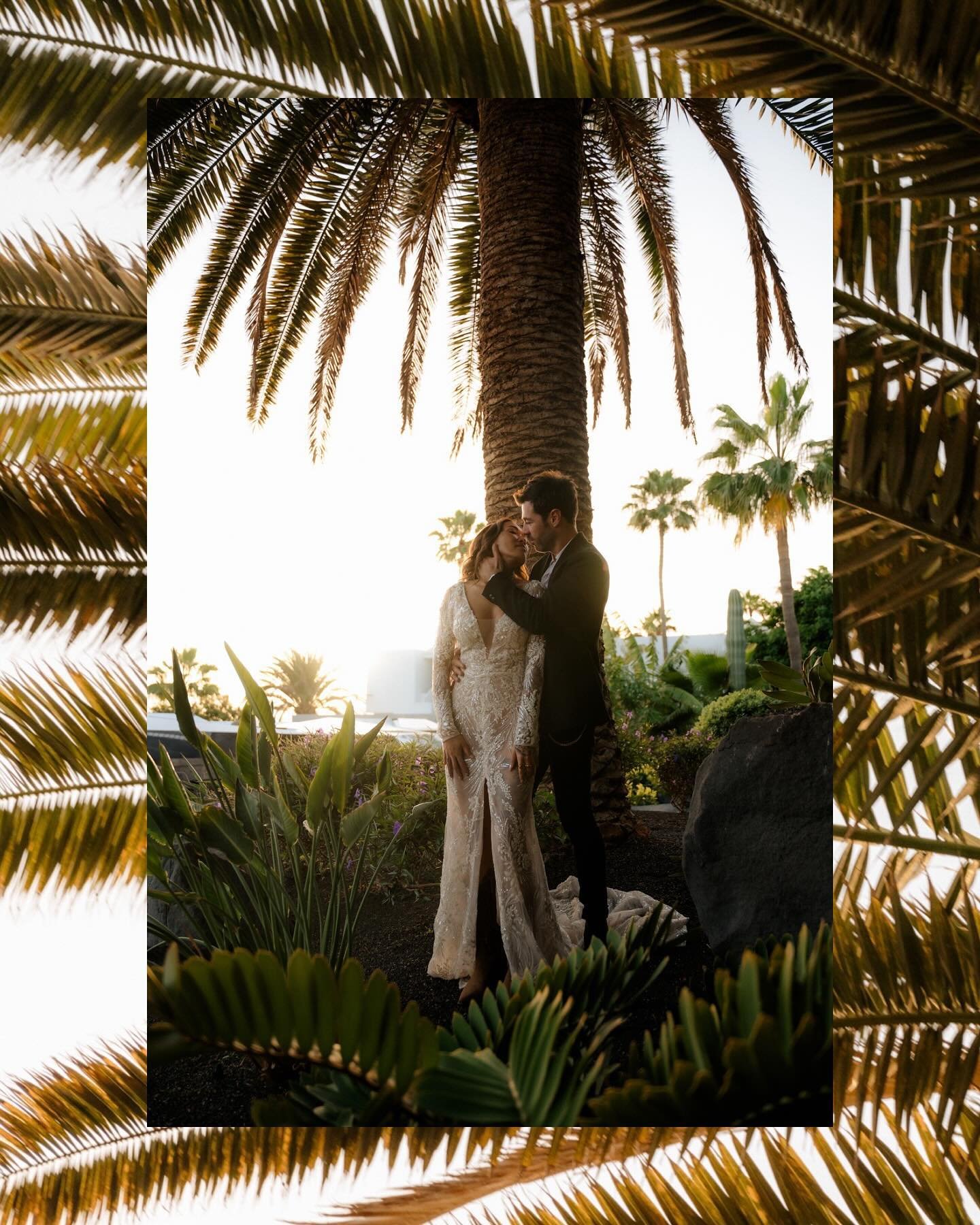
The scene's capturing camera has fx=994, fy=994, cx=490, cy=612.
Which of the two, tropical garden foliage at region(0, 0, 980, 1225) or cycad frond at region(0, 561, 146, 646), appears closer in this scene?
tropical garden foliage at region(0, 0, 980, 1225)

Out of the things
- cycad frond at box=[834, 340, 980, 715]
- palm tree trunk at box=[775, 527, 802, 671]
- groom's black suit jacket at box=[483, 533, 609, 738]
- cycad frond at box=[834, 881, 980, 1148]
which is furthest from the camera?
groom's black suit jacket at box=[483, 533, 609, 738]

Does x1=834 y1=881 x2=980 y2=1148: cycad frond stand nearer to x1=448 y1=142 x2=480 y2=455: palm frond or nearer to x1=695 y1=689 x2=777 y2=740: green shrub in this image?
x1=695 y1=689 x2=777 y2=740: green shrub

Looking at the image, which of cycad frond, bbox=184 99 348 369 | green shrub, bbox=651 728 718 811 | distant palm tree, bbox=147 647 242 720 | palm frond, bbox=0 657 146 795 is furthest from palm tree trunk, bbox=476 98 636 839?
palm frond, bbox=0 657 146 795

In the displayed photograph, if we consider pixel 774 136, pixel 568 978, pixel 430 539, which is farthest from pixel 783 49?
pixel 568 978

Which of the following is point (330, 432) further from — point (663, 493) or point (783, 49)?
point (783, 49)

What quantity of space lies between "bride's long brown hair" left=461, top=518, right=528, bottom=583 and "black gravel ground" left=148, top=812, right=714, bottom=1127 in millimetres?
716

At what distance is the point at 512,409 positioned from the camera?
8.73 ft

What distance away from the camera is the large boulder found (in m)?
2.54

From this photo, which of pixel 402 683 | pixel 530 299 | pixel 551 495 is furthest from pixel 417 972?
pixel 530 299

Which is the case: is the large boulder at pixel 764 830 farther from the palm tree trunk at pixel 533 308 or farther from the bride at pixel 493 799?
the palm tree trunk at pixel 533 308

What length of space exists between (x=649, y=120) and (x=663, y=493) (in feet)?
3.31

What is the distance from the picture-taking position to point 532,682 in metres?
2.62

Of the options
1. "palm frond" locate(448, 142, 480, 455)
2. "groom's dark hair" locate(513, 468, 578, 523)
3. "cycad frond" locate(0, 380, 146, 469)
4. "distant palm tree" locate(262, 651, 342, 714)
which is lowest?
"distant palm tree" locate(262, 651, 342, 714)

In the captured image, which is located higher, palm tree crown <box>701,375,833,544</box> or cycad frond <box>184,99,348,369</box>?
cycad frond <box>184,99,348,369</box>
